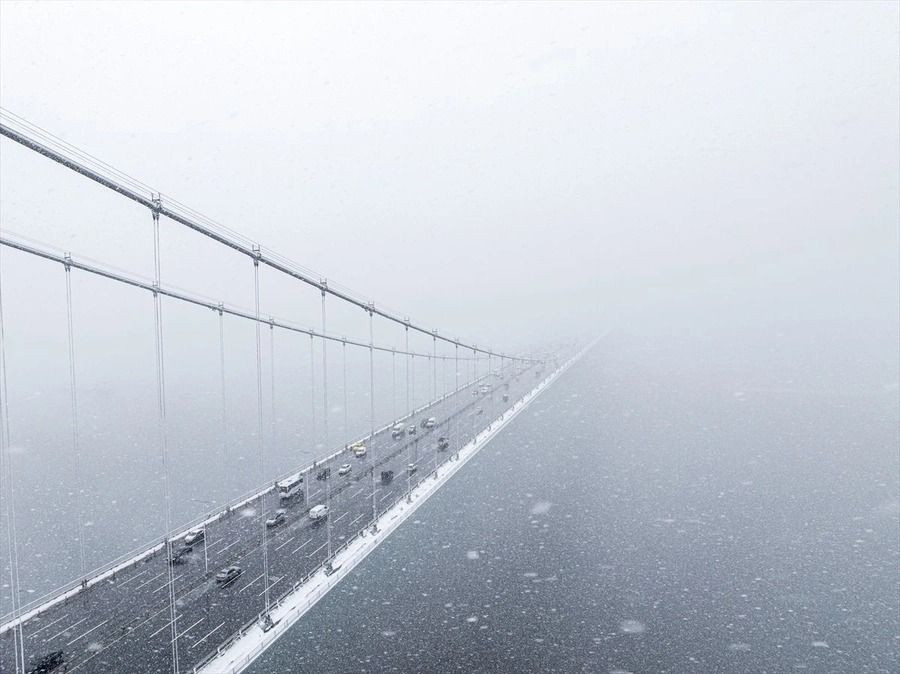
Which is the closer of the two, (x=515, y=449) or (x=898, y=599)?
(x=898, y=599)

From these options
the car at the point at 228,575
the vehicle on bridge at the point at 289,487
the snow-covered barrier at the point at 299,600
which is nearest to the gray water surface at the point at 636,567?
the snow-covered barrier at the point at 299,600

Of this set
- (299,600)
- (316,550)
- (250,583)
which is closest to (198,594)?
(250,583)

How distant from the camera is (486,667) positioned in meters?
17.7

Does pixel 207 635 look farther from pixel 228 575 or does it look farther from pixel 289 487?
pixel 289 487

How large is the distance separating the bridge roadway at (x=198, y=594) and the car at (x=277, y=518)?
378 millimetres

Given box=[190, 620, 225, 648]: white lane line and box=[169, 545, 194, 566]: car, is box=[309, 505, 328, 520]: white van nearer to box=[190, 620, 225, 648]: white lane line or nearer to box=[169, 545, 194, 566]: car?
box=[169, 545, 194, 566]: car

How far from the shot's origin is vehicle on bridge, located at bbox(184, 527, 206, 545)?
2222cm

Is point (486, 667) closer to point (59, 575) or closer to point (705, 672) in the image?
point (705, 672)

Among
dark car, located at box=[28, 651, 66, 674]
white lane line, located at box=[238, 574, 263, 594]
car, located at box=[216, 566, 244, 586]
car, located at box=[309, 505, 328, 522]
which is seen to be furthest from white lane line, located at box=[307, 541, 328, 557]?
dark car, located at box=[28, 651, 66, 674]

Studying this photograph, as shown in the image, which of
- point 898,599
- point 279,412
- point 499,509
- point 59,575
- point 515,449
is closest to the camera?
point 898,599

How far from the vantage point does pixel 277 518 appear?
2538 centimetres

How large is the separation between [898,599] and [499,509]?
22467 mm

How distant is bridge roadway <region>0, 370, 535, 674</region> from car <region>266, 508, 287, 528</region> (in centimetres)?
38

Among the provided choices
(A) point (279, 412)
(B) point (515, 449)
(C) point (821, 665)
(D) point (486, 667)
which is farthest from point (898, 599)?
(A) point (279, 412)
